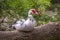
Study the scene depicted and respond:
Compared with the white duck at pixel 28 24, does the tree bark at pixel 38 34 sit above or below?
below

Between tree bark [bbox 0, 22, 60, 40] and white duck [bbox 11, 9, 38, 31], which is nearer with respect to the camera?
white duck [bbox 11, 9, 38, 31]

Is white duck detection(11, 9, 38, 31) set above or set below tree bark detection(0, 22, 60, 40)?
above

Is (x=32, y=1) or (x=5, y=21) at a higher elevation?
(x=32, y=1)

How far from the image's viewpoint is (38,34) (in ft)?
11.7

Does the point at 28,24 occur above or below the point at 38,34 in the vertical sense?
above

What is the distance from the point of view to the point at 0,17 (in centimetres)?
395

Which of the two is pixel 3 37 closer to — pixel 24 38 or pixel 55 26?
pixel 24 38

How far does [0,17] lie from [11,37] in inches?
27.6

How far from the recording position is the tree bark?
3.40 m

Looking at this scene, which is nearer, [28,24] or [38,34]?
[28,24]

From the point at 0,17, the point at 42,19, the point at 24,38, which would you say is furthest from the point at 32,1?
the point at 24,38

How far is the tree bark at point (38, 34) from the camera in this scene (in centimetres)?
340

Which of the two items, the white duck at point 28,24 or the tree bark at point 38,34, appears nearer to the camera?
the white duck at point 28,24

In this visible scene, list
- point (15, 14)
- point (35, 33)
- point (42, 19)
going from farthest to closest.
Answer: point (42, 19), point (15, 14), point (35, 33)
